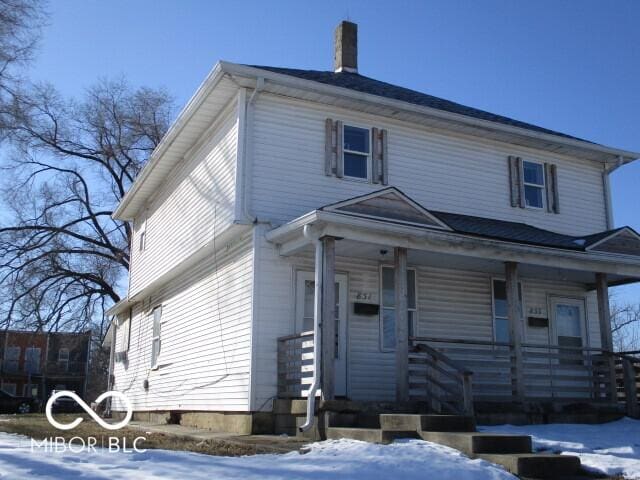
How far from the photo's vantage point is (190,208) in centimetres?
1681

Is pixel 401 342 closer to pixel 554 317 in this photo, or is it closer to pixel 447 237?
pixel 447 237

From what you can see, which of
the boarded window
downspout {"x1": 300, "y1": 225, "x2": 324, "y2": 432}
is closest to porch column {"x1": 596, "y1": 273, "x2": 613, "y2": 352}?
downspout {"x1": 300, "y1": 225, "x2": 324, "y2": 432}

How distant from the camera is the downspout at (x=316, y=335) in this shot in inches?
427

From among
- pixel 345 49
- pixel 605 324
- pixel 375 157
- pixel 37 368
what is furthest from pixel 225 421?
pixel 37 368

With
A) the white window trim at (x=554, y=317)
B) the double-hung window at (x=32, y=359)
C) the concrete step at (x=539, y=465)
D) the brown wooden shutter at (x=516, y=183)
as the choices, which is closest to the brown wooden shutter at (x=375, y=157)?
the brown wooden shutter at (x=516, y=183)

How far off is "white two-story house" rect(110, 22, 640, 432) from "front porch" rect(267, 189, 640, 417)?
0.04 m

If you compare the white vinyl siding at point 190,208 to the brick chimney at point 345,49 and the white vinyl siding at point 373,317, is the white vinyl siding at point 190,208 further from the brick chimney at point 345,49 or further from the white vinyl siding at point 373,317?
the brick chimney at point 345,49

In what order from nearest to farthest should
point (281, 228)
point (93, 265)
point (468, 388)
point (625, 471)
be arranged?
point (625, 471), point (468, 388), point (281, 228), point (93, 265)

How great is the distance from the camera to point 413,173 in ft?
50.4

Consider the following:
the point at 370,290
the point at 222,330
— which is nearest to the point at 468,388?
the point at 370,290

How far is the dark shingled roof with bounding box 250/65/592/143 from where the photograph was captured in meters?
15.0

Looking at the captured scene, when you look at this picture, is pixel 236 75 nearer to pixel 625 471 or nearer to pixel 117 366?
pixel 625 471

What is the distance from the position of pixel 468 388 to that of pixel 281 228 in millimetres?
4018

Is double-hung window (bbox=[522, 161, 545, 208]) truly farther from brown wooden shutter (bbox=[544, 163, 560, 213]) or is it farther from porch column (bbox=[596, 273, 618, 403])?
porch column (bbox=[596, 273, 618, 403])
